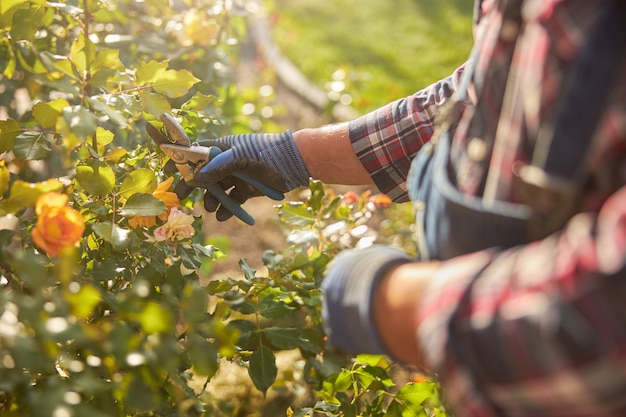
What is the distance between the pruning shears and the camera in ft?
5.44

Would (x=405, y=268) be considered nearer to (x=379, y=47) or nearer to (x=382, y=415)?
(x=382, y=415)

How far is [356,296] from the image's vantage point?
1.03 metres

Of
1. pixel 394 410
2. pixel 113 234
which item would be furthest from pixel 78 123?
pixel 394 410

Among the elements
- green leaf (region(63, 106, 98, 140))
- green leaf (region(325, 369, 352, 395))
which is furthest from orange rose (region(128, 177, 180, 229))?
green leaf (region(325, 369, 352, 395))

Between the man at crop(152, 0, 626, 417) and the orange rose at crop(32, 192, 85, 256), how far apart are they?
0.45 metres

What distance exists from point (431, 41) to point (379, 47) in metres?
0.45

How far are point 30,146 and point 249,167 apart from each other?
486 millimetres

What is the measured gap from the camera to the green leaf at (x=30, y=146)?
1525 mm

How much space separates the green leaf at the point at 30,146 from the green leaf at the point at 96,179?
0.11 meters

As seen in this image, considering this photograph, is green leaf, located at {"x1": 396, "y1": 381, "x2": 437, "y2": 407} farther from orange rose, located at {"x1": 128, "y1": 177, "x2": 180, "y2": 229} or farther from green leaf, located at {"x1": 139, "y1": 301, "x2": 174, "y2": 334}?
green leaf, located at {"x1": 139, "y1": 301, "x2": 174, "y2": 334}

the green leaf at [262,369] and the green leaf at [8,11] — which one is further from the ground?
the green leaf at [8,11]

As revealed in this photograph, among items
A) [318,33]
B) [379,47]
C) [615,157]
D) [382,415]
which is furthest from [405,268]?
[318,33]

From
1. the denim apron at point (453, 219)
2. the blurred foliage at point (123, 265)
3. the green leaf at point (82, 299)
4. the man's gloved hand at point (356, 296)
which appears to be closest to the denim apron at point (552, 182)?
the denim apron at point (453, 219)

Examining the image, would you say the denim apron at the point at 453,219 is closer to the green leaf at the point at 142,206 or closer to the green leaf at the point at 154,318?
the green leaf at the point at 154,318
